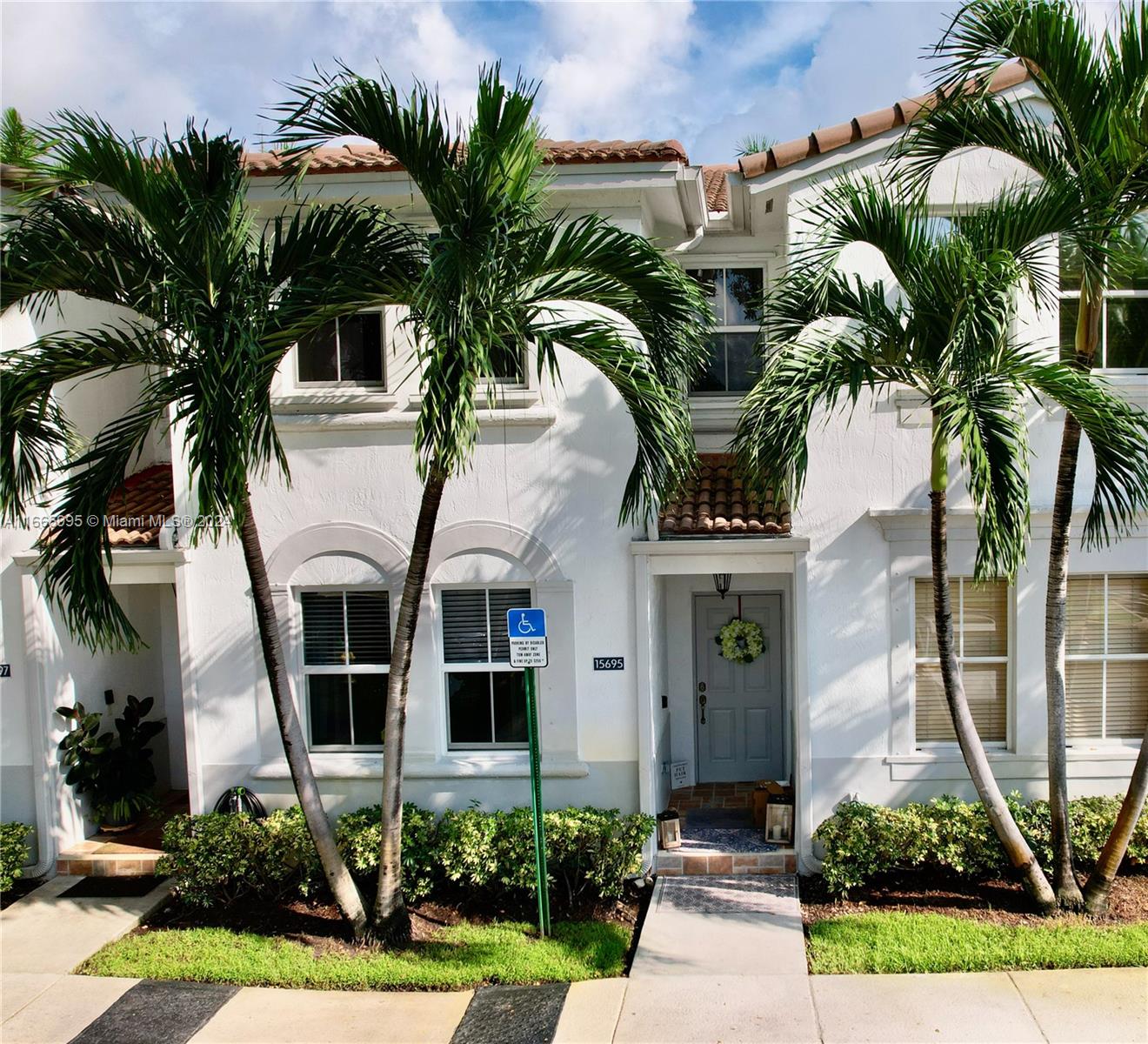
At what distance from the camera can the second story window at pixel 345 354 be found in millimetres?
9625

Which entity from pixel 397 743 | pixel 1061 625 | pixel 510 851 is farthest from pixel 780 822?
pixel 397 743

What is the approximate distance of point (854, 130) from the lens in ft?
29.2

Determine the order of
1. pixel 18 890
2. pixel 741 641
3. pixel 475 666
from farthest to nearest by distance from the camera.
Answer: pixel 741 641 < pixel 18 890 < pixel 475 666

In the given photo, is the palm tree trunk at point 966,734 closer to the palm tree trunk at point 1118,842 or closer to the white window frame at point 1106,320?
the palm tree trunk at point 1118,842

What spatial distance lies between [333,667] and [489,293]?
4587 mm

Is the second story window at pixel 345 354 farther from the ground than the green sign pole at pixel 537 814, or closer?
farther from the ground

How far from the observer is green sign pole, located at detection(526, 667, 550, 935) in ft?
25.7

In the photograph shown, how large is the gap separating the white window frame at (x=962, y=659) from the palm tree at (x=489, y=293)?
9.79 feet

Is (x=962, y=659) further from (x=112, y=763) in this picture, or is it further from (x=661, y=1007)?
(x=112, y=763)

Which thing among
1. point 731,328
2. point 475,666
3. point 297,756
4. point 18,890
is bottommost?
point 18,890

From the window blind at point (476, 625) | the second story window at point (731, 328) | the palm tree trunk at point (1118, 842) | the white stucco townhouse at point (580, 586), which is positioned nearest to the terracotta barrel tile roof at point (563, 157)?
the white stucco townhouse at point (580, 586)

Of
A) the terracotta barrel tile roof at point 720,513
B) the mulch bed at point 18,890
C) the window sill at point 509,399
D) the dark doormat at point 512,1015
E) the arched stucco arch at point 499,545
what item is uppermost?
the window sill at point 509,399

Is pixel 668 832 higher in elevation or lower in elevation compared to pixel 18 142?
lower

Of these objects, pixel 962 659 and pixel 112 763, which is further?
pixel 112 763
